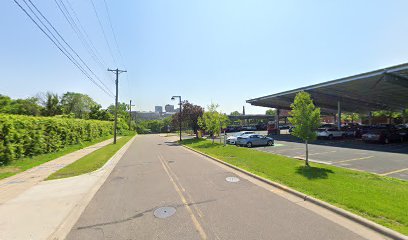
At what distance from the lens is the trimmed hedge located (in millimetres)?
12914

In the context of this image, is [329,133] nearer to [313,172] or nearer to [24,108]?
[313,172]

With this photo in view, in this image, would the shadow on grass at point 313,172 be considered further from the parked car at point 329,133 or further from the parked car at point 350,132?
the parked car at point 350,132

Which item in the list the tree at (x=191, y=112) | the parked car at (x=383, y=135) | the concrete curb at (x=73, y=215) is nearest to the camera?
the concrete curb at (x=73, y=215)

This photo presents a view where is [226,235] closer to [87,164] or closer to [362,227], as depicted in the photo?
[362,227]

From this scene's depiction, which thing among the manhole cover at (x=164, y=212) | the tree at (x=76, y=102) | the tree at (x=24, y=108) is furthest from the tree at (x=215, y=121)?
the tree at (x=76, y=102)

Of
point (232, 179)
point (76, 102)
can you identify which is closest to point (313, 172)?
point (232, 179)

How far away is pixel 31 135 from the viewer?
15.5 metres

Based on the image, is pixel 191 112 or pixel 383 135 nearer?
pixel 383 135

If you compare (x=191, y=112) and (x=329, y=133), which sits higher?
(x=191, y=112)

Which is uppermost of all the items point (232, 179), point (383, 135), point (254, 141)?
point (383, 135)

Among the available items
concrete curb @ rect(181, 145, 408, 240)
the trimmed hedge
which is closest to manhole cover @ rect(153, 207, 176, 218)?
concrete curb @ rect(181, 145, 408, 240)

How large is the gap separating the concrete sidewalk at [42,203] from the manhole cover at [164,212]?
2.06 metres

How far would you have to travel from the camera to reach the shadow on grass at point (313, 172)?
9.11 metres

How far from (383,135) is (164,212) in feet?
80.4
